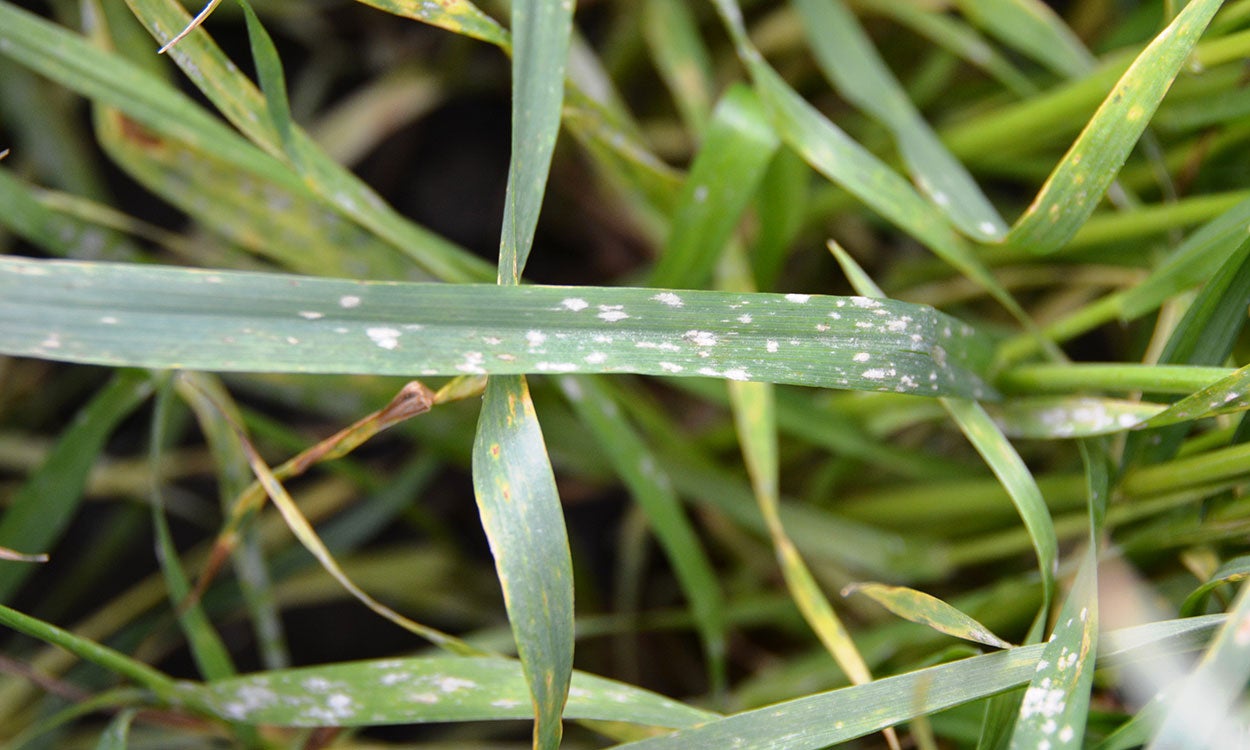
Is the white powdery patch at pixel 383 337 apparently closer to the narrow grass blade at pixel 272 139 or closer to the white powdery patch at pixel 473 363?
the white powdery patch at pixel 473 363

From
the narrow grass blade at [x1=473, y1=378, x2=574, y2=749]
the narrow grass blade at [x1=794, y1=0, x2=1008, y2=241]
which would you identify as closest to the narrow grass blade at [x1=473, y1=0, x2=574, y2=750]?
the narrow grass blade at [x1=473, y1=378, x2=574, y2=749]

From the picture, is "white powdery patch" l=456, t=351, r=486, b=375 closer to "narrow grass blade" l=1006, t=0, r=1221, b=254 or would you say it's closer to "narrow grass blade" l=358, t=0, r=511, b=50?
"narrow grass blade" l=358, t=0, r=511, b=50

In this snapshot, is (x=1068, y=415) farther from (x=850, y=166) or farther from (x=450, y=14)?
(x=450, y=14)

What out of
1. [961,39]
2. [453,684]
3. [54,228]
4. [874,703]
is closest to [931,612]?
[874,703]

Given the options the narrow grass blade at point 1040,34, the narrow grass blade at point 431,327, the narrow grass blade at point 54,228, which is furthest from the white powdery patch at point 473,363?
the narrow grass blade at point 1040,34

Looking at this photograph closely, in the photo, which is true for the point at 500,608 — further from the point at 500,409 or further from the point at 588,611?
the point at 500,409

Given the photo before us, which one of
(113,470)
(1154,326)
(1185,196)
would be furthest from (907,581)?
(113,470)
